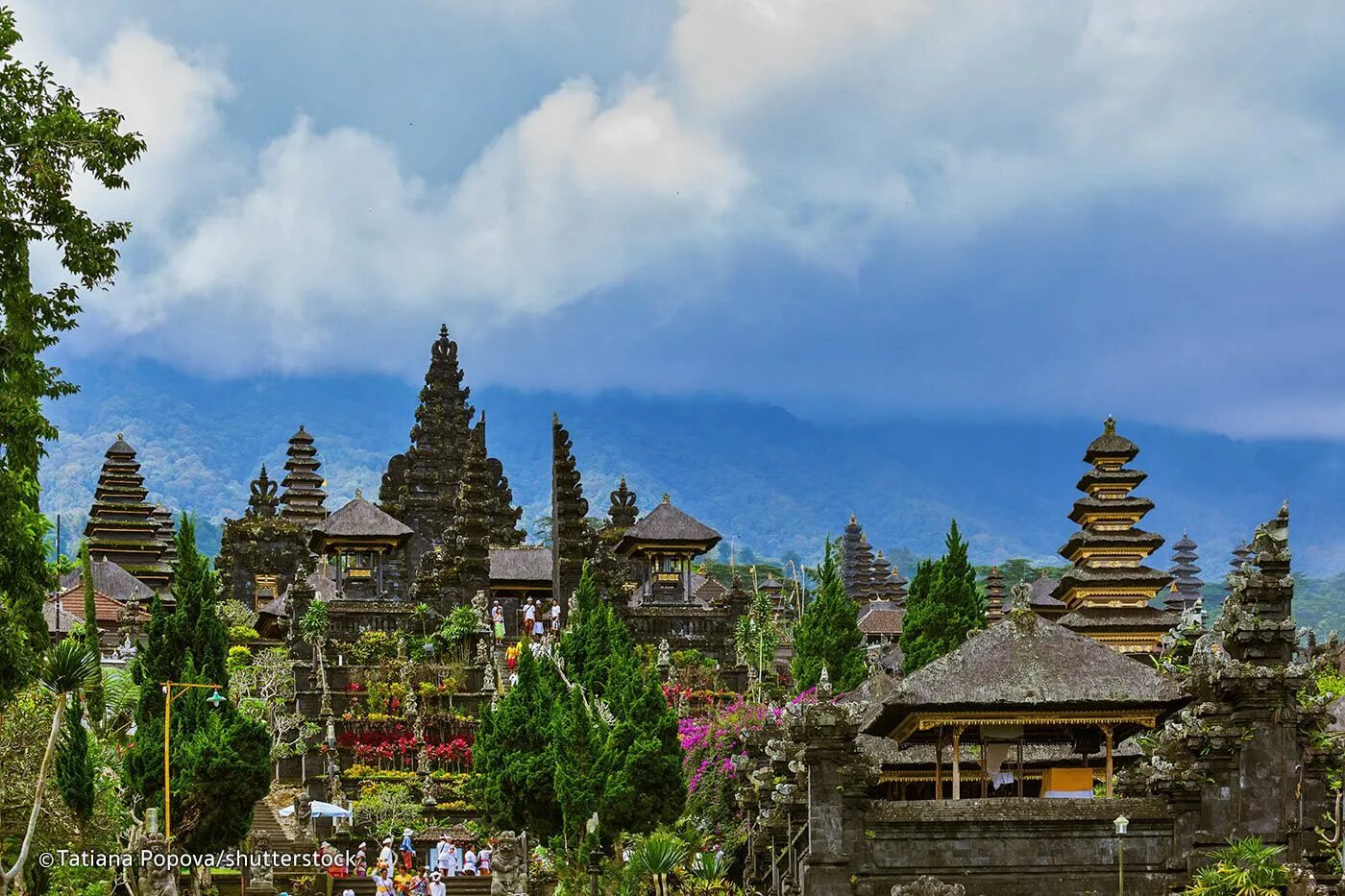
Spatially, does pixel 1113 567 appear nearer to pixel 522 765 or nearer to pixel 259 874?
pixel 522 765

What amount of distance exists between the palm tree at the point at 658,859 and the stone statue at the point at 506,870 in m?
2.08

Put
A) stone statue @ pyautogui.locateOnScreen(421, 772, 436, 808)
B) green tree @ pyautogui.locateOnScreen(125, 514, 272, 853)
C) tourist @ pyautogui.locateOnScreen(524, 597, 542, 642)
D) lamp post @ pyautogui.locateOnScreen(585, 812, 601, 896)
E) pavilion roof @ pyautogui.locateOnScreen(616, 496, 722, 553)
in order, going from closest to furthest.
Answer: lamp post @ pyautogui.locateOnScreen(585, 812, 601, 896) < green tree @ pyautogui.locateOnScreen(125, 514, 272, 853) < stone statue @ pyautogui.locateOnScreen(421, 772, 436, 808) < tourist @ pyautogui.locateOnScreen(524, 597, 542, 642) < pavilion roof @ pyautogui.locateOnScreen(616, 496, 722, 553)

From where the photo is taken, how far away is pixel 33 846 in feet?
→ 111

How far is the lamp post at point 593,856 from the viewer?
3397 cm

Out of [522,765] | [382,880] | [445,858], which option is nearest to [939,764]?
[522,765]

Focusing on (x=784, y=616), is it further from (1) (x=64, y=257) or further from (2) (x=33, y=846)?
(1) (x=64, y=257)

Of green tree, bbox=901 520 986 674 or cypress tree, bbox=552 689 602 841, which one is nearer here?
cypress tree, bbox=552 689 602 841

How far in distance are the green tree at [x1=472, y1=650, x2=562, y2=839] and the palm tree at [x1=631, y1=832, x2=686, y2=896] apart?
3.73m

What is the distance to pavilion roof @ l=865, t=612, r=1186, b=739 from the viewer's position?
30.1 meters

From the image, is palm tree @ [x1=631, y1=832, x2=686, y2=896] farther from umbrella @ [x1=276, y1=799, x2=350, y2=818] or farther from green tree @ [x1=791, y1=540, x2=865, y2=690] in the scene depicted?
green tree @ [x1=791, y1=540, x2=865, y2=690]

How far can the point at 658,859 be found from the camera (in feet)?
107

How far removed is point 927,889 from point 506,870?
860cm

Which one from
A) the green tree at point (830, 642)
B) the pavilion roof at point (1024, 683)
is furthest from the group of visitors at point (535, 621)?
the pavilion roof at point (1024, 683)

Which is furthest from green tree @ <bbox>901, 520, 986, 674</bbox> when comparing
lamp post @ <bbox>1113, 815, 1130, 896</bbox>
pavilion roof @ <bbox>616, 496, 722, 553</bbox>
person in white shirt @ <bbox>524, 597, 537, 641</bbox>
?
lamp post @ <bbox>1113, 815, 1130, 896</bbox>
